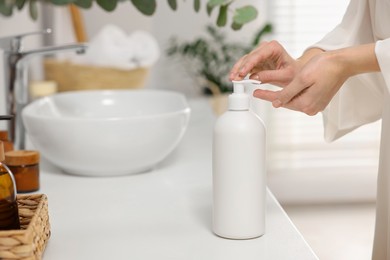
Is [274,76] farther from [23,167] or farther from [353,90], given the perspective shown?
[23,167]

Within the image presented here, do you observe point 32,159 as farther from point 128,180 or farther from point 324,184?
point 324,184

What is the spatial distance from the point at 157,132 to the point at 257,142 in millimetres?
437

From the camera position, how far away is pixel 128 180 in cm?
131

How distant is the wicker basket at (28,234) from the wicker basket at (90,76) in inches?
52.4

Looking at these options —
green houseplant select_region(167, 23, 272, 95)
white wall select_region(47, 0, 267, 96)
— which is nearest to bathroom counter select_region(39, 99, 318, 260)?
green houseplant select_region(167, 23, 272, 95)

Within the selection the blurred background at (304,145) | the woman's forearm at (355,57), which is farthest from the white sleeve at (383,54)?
the blurred background at (304,145)

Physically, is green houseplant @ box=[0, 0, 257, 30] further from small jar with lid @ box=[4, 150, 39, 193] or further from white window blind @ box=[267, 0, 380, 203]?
white window blind @ box=[267, 0, 380, 203]

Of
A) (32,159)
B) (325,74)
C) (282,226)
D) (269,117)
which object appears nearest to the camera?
Result: (325,74)

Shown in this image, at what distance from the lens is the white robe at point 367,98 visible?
45.8 inches

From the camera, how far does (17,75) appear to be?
1507mm

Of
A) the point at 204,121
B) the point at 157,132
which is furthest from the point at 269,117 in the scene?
the point at 157,132

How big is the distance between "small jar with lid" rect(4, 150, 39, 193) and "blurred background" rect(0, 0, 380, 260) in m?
1.88

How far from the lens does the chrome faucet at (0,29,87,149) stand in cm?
149

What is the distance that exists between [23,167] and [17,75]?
1.34ft
